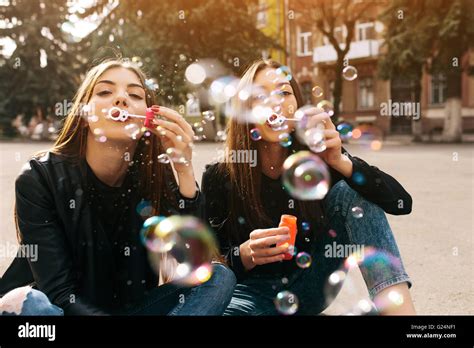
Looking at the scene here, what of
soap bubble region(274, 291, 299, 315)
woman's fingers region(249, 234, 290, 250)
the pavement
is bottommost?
the pavement

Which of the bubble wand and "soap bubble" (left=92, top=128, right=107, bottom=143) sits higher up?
the bubble wand

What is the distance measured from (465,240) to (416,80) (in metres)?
14.3

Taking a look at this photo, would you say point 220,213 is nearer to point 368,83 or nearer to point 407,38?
point 407,38

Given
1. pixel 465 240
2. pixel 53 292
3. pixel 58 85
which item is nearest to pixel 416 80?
pixel 58 85

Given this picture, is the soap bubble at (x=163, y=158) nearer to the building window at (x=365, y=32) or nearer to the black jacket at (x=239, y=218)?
the black jacket at (x=239, y=218)

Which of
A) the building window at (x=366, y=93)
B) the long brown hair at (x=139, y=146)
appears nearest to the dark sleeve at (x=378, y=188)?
the long brown hair at (x=139, y=146)

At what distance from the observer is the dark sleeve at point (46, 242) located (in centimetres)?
181

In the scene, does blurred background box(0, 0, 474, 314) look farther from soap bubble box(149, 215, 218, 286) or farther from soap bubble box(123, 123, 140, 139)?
soap bubble box(149, 215, 218, 286)

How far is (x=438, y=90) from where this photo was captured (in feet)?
70.3

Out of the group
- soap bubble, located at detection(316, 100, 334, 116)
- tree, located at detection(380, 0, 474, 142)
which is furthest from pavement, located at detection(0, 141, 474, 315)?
tree, located at detection(380, 0, 474, 142)

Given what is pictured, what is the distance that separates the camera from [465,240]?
14.5ft

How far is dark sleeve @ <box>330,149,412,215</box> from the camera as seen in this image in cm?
202

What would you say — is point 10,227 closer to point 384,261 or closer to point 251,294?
point 251,294

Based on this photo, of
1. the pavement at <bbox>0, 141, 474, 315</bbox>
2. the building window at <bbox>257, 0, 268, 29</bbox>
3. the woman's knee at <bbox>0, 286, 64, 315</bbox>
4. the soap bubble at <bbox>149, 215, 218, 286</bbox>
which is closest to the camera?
the woman's knee at <bbox>0, 286, 64, 315</bbox>
